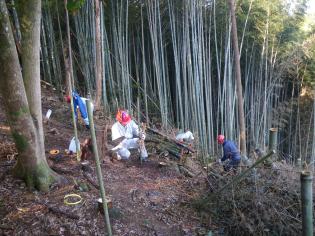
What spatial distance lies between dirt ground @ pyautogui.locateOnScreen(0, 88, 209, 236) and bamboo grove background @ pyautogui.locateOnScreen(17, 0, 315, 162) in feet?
5.58

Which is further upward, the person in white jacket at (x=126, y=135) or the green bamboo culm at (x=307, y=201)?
the green bamboo culm at (x=307, y=201)

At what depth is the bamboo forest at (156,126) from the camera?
304 cm

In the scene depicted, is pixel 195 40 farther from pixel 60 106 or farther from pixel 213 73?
pixel 60 106

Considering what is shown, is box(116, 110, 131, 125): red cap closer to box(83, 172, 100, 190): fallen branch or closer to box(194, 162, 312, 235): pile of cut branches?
box(83, 172, 100, 190): fallen branch

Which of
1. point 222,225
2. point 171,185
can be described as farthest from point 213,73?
point 222,225

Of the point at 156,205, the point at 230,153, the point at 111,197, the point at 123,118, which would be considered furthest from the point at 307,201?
the point at 123,118

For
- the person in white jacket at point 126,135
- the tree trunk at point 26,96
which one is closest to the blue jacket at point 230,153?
the person in white jacket at point 126,135

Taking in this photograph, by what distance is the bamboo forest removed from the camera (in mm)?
3039

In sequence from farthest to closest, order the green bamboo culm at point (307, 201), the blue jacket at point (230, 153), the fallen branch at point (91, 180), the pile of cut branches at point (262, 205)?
the blue jacket at point (230, 153) → the fallen branch at point (91, 180) → the pile of cut branches at point (262, 205) → the green bamboo culm at point (307, 201)

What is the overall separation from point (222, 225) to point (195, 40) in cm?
443

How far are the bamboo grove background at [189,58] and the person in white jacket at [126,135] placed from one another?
4.29 feet

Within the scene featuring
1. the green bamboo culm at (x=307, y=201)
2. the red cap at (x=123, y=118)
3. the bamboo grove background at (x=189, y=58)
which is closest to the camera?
the green bamboo culm at (x=307, y=201)

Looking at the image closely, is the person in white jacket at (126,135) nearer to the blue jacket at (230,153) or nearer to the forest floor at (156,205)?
the forest floor at (156,205)

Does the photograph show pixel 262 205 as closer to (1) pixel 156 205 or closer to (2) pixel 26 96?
(1) pixel 156 205
